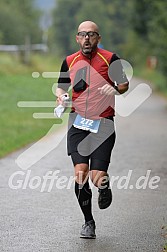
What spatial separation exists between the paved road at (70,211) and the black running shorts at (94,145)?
791 mm

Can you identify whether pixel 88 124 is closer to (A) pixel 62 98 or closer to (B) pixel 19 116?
(A) pixel 62 98

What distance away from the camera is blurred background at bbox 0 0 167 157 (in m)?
25.1

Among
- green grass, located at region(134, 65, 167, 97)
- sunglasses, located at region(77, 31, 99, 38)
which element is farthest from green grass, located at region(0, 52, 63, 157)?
sunglasses, located at region(77, 31, 99, 38)

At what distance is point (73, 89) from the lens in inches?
337

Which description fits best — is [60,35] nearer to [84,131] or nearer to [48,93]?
[48,93]

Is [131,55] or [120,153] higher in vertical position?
[120,153]

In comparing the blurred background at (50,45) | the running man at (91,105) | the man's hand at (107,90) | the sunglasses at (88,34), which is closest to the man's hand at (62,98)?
the running man at (91,105)

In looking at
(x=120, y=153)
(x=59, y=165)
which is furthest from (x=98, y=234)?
(x=120, y=153)

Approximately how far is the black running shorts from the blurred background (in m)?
7.62

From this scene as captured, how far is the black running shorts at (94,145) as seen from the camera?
8547 millimetres

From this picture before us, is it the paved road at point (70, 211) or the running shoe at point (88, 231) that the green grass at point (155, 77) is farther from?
the running shoe at point (88, 231)

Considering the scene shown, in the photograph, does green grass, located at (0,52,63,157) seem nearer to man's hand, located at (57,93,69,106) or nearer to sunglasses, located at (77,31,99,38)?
man's hand, located at (57,93,69,106)

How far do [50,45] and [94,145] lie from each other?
411 ft

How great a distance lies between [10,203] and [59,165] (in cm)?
411
